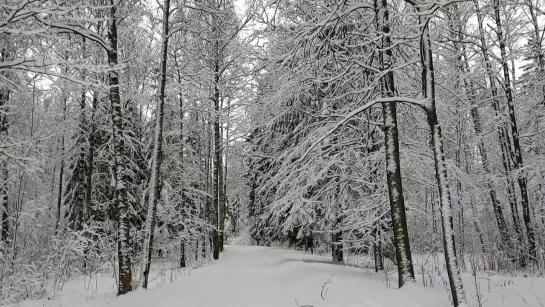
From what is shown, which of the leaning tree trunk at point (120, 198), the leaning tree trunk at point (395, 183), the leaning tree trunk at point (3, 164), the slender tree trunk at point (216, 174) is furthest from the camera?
the slender tree trunk at point (216, 174)

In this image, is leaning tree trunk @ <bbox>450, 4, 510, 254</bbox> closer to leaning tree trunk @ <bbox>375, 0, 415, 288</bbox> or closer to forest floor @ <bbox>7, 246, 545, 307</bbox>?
leaning tree trunk @ <bbox>375, 0, 415, 288</bbox>

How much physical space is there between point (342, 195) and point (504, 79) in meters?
7.53

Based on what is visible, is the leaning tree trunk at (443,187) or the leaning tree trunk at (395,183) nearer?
the leaning tree trunk at (443,187)

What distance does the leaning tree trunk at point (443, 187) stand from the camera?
5.00 m

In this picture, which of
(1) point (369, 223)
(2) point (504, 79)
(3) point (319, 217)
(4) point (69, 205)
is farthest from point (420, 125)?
(4) point (69, 205)

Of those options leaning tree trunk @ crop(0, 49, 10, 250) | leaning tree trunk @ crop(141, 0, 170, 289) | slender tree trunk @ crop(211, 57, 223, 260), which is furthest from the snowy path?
slender tree trunk @ crop(211, 57, 223, 260)

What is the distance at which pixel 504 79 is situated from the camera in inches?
469

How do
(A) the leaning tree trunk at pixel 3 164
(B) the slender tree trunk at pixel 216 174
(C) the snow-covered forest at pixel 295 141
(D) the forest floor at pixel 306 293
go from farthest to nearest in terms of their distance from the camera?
(B) the slender tree trunk at pixel 216 174 < (A) the leaning tree trunk at pixel 3 164 < (C) the snow-covered forest at pixel 295 141 < (D) the forest floor at pixel 306 293

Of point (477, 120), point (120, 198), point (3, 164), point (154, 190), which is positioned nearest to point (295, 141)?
point (154, 190)

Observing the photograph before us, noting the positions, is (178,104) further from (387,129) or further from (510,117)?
(510,117)

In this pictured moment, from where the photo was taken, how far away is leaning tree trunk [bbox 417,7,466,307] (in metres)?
5.00

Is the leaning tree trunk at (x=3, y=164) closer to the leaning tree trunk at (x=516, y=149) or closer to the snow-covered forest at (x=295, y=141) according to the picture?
the snow-covered forest at (x=295, y=141)

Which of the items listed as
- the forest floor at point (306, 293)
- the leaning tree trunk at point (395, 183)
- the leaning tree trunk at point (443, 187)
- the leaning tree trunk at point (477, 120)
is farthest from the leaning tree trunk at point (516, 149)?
the leaning tree trunk at point (443, 187)

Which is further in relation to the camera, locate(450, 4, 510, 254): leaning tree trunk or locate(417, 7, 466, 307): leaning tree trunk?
locate(450, 4, 510, 254): leaning tree trunk
